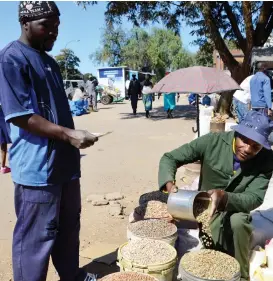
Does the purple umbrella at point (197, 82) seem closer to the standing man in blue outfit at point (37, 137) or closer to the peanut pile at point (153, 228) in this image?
the peanut pile at point (153, 228)

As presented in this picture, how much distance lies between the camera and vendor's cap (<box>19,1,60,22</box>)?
2.03 meters

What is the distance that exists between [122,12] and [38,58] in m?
11.9

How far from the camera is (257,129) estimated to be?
7.89 feet

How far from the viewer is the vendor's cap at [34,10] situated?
6.66 ft

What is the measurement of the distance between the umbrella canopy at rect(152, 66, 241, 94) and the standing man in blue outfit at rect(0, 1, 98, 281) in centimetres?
414

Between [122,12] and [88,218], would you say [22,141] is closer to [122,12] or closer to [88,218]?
[88,218]

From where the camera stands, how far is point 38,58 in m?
2.13

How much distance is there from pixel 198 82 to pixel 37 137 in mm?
4561

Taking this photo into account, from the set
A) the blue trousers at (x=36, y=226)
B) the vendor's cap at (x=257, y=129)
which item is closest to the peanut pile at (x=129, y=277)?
the blue trousers at (x=36, y=226)

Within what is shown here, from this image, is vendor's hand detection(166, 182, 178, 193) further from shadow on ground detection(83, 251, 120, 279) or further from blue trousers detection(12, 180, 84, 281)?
shadow on ground detection(83, 251, 120, 279)

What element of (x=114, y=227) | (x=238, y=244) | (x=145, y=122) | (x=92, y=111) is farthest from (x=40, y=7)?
(x=92, y=111)

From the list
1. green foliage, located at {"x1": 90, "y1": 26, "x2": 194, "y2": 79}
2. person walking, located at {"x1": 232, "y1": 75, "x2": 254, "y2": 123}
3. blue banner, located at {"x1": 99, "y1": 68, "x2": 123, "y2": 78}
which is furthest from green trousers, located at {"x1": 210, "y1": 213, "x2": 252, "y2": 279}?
green foliage, located at {"x1": 90, "y1": 26, "x2": 194, "y2": 79}

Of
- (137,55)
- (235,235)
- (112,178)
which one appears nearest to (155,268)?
(235,235)

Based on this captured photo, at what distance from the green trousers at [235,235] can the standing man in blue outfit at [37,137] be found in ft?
3.82
